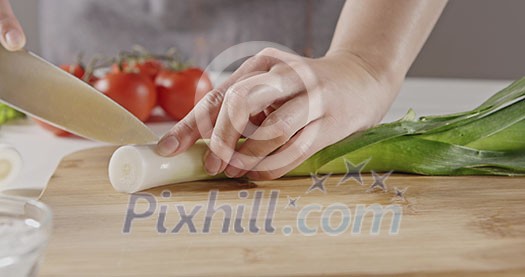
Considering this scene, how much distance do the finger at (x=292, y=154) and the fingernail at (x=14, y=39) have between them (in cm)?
48

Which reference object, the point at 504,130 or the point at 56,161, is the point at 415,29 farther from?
the point at 56,161

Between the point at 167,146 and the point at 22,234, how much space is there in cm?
55

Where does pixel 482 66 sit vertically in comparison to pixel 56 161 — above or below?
above

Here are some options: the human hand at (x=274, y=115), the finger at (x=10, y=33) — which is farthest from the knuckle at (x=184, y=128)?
the finger at (x=10, y=33)

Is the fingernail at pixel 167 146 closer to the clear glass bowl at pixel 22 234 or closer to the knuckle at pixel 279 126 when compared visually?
the knuckle at pixel 279 126

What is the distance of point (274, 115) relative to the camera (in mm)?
1514

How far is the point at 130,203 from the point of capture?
1.45 meters

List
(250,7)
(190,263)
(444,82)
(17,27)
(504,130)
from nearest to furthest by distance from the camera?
(190,263) < (17,27) < (504,130) < (444,82) < (250,7)

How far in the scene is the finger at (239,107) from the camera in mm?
1477

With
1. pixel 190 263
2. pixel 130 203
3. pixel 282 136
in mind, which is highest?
pixel 282 136

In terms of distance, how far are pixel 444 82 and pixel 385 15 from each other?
107 cm

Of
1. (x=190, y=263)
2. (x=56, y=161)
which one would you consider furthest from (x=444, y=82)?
(x=190, y=263)

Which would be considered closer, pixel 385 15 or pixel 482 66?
pixel 385 15

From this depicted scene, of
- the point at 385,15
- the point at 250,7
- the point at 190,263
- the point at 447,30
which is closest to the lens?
the point at 190,263
